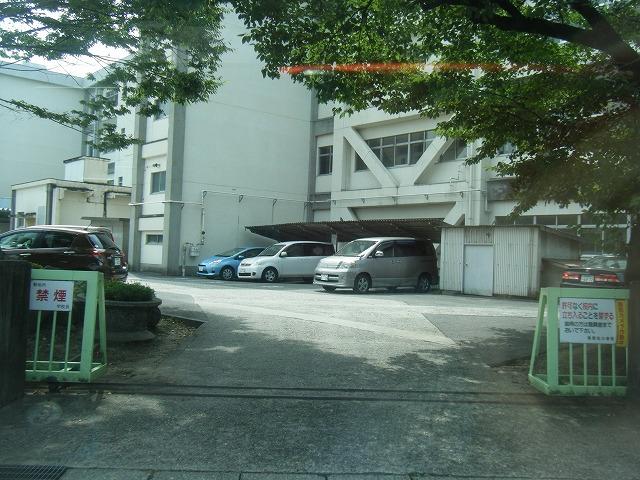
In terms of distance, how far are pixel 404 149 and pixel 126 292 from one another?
794 inches

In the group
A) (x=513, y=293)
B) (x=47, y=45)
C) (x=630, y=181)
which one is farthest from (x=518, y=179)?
(x=513, y=293)

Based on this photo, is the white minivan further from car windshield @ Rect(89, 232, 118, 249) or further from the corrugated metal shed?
car windshield @ Rect(89, 232, 118, 249)

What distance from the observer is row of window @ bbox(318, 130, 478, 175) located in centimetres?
2490

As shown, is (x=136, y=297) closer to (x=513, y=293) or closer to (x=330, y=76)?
(x=330, y=76)

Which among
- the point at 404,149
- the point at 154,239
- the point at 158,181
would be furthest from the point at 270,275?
the point at 158,181

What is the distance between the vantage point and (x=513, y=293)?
1817 cm

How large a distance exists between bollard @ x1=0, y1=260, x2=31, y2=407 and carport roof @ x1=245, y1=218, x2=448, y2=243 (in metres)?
16.0

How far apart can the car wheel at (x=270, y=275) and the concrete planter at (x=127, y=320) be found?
46.4ft

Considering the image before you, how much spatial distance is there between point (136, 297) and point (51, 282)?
242 cm

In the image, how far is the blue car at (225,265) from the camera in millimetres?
24453

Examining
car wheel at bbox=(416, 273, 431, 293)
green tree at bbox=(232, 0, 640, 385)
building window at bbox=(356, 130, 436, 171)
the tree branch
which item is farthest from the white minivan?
the tree branch

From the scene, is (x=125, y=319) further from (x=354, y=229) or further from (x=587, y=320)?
(x=354, y=229)

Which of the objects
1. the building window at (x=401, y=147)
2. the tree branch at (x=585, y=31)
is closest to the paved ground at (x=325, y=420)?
the tree branch at (x=585, y=31)

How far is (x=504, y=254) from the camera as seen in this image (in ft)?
60.7
